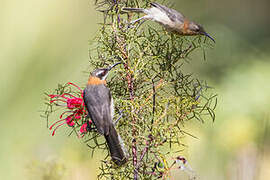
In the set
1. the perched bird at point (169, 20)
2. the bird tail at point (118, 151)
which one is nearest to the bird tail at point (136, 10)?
the perched bird at point (169, 20)

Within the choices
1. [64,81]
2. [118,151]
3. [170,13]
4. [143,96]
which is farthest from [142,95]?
[64,81]

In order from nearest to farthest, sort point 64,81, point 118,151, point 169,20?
point 118,151
point 169,20
point 64,81

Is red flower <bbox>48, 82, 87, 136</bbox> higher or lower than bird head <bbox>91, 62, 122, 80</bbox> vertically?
lower

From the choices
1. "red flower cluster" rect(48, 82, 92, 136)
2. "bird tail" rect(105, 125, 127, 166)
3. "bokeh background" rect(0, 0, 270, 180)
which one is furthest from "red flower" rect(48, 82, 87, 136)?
"bokeh background" rect(0, 0, 270, 180)

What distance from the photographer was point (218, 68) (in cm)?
304

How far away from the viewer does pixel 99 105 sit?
93 centimetres

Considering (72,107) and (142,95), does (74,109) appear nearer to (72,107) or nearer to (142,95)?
(72,107)

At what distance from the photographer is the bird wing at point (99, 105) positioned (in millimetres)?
866

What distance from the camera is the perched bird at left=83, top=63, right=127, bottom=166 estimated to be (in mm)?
823

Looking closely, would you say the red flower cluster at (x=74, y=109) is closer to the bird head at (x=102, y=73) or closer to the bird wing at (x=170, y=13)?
the bird head at (x=102, y=73)

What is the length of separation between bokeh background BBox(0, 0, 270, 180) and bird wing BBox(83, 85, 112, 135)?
0.24 m

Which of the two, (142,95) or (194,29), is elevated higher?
(194,29)

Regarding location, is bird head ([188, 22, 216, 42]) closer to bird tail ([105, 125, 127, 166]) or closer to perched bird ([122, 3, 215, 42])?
perched bird ([122, 3, 215, 42])

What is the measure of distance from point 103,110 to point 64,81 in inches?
47.2
